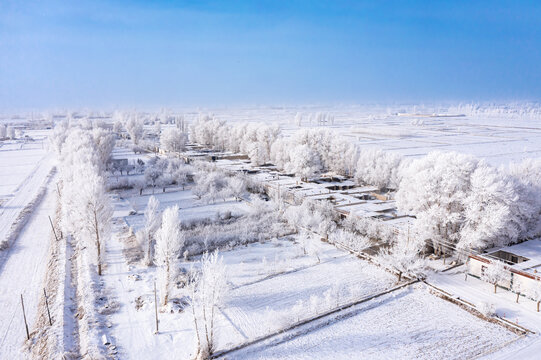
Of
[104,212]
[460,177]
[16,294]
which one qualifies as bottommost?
[16,294]

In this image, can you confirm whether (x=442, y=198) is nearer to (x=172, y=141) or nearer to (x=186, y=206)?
(x=186, y=206)

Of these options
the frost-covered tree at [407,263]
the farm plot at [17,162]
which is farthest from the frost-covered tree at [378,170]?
the farm plot at [17,162]

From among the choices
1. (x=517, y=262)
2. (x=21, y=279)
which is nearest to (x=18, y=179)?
(x=21, y=279)

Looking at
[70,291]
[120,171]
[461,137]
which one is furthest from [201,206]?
[461,137]

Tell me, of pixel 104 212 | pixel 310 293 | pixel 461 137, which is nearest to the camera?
pixel 310 293

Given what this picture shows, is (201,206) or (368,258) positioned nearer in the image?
(368,258)

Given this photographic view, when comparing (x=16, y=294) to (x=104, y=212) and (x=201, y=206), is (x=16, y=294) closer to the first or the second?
(x=104, y=212)
